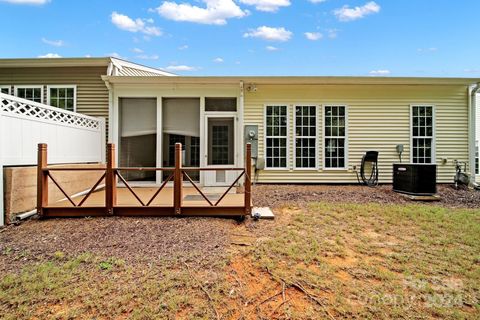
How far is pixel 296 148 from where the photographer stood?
8.28 m

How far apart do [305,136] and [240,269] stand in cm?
603

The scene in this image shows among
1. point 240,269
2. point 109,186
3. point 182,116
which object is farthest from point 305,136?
point 240,269

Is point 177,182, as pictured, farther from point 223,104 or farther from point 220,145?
point 223,104

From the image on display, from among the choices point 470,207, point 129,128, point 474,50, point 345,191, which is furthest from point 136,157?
point 474,50

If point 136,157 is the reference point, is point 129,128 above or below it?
above

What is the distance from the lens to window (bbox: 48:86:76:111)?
7.92 m

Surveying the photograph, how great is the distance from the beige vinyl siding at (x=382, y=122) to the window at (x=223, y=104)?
135cm

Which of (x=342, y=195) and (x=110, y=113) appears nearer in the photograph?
(x=342, y=195)

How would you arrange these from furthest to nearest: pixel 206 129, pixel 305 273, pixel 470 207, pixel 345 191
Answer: pixel 206 129
pixel 345 191
pixel 470 207
pixel 305 273

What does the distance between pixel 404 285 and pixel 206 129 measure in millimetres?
6110

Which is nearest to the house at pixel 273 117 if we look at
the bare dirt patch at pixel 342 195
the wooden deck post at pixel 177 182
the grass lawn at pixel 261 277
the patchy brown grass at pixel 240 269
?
the bare dirt patch at pixel 342 195

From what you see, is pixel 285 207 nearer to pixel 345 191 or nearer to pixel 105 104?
pixel 345 191

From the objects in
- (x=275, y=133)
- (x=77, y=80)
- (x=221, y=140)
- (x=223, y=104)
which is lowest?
(x=221, y=140)

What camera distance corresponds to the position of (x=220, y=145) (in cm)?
783
